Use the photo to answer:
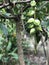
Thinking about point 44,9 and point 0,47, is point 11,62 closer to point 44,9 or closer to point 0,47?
point 0,47

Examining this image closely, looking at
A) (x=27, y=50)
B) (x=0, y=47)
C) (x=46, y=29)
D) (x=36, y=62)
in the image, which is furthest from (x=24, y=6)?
(x=27, y=50)

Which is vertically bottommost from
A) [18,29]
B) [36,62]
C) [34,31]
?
[36,62]

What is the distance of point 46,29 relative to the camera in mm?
900

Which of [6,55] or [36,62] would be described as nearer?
[6,55]

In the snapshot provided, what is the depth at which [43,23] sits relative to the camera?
0.94 m

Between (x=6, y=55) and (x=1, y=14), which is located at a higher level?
(x=1, y=14)

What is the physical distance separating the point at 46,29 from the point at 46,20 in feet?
0.23

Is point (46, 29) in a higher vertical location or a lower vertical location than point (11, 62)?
higher

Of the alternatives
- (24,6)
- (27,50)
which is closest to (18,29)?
(24,6)

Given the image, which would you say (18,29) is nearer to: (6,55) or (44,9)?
(44,9)

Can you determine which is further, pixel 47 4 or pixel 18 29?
pixel 18 29

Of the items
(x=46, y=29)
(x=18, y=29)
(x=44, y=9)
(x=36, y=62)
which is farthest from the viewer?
(x=36, y=62)

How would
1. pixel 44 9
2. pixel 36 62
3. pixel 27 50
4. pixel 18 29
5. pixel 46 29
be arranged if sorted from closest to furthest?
1. pixel 46 29
2. pixel 44 9
3. pixel 18 29
4. pixel 36 62
5. pixel 27 50

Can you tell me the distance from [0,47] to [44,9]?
2.07 m
